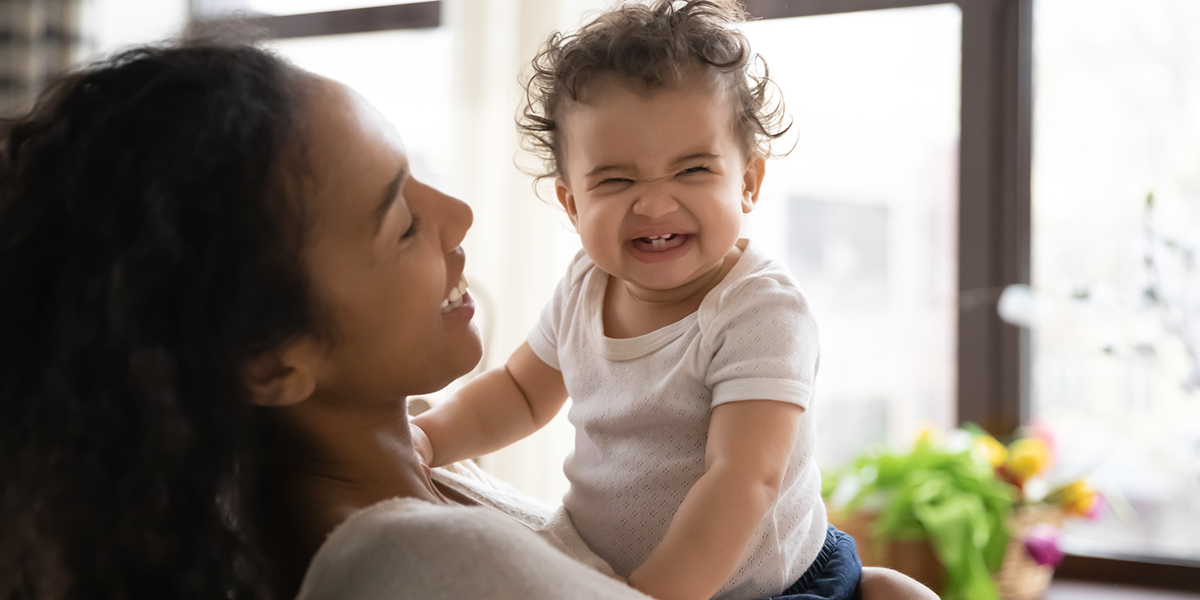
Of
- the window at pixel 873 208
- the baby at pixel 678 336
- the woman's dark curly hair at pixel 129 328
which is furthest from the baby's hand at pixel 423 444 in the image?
the window at pixel 873 208

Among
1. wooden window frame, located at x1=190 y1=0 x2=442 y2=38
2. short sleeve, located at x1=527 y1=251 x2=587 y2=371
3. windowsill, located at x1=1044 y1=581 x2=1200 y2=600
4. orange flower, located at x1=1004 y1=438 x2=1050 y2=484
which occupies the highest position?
wooden window frame, located at x1=190 y1=0 x2=442 y2=38

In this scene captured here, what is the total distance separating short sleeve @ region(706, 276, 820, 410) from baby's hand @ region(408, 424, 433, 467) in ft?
1.32

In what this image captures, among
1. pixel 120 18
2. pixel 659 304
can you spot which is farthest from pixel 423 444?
pixel 120 18

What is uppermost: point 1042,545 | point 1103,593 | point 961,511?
point 961,511

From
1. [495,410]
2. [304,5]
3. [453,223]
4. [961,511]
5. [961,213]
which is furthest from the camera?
[304,5]

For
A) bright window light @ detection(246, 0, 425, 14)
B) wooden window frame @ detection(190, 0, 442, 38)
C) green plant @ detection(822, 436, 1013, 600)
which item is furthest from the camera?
bright window light @ detection(246, 0, 425, 14)

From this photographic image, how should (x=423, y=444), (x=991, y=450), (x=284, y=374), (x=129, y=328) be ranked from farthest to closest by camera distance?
(x=991, y=450) → (x=423, y=444) → (x=284, y=374) → (x=129, y=328)

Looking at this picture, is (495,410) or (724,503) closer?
(724,503)

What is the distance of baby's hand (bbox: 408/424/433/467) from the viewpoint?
119cm

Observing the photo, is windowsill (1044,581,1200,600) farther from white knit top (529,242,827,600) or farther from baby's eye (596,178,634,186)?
baby's eye (596,178,634,186)

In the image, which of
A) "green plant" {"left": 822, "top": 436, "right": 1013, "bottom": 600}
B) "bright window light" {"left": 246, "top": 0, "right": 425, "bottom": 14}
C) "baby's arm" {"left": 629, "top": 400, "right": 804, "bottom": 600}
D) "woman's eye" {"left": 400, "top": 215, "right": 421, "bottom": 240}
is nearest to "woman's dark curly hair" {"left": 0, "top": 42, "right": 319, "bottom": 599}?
"woman's eye" {"left": 400, "top": 215, "right": 421, "bottom": 240}

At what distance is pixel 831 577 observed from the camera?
1.08 metres

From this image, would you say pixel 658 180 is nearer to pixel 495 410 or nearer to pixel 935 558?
pixel 495 410

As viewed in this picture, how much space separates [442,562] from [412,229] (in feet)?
1.08
